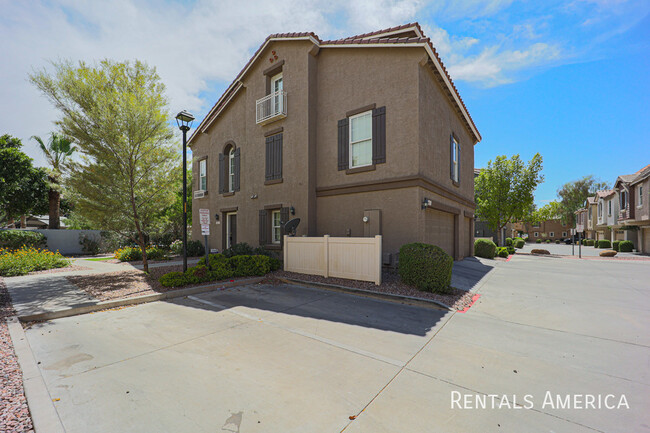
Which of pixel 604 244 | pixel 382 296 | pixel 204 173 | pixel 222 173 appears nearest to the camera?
pixel 382 296

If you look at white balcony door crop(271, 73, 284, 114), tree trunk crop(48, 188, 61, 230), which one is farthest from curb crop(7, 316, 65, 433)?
tree trunk crop(48, 188, 61, 230)

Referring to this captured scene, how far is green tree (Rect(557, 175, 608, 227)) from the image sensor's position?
52219mm

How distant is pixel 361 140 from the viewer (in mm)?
10383

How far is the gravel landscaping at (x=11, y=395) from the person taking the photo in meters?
2.48

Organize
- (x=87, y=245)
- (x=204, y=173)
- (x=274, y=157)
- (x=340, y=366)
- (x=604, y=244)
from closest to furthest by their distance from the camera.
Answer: (x=340, y=366), (x=274, y=157), (x=204, y=173), (x=87, y=245), (x=604, y=244)

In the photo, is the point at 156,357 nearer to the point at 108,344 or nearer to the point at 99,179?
the point at 108,344

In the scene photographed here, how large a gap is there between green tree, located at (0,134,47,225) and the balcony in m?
17.1

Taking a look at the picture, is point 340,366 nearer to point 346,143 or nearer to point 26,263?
point 346,143

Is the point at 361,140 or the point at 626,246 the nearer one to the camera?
the point at 361,140

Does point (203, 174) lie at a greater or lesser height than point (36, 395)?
greater

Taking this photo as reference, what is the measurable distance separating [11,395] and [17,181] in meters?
25.6

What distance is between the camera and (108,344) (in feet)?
14.2

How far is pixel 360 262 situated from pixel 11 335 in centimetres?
737

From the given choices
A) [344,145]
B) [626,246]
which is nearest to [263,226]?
[344,145]
